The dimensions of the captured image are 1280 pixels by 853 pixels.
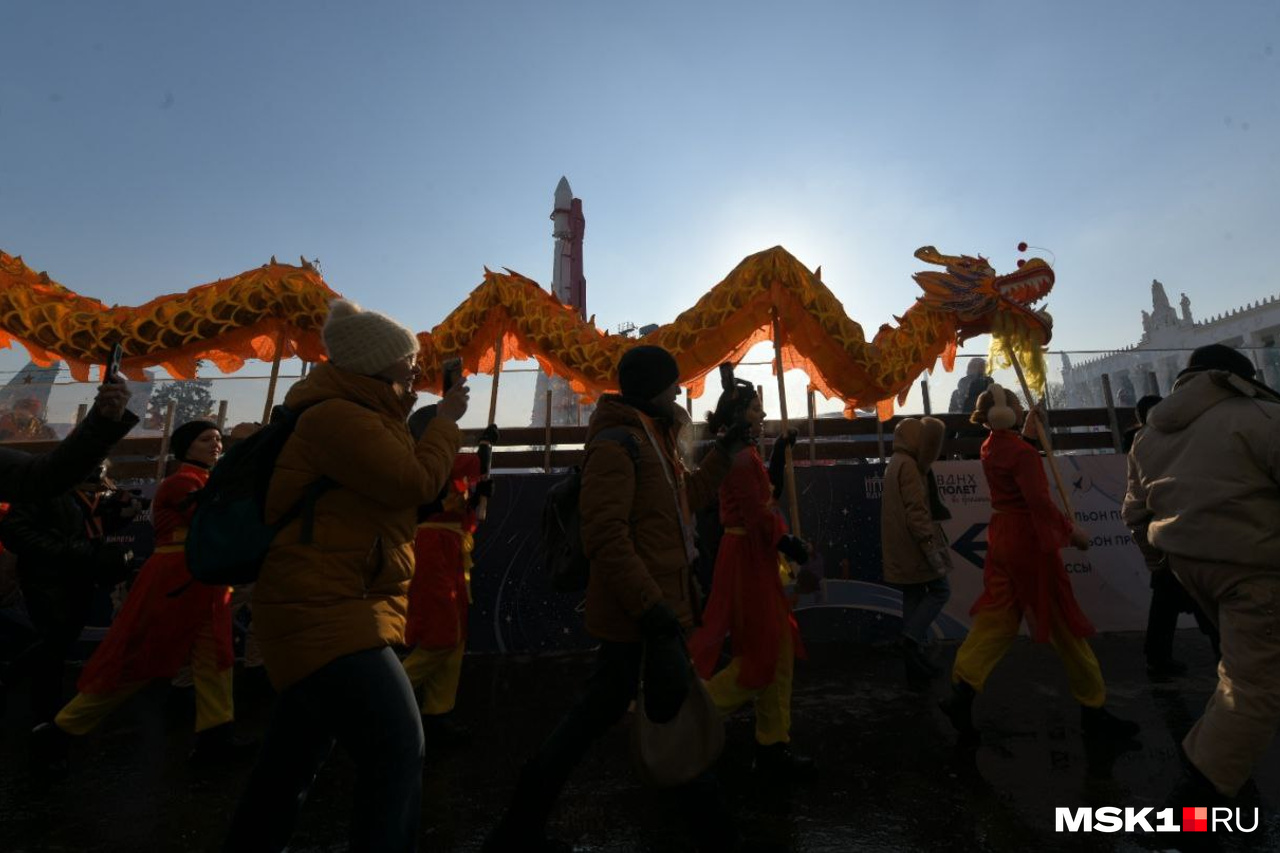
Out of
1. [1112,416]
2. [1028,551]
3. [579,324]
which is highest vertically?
[579,324]

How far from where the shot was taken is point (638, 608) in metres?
1.88

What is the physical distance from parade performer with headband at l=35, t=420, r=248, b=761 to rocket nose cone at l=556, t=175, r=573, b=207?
37.0 meters

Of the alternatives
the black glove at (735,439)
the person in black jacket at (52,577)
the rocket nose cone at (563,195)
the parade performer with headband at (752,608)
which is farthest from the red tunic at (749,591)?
the rocket nose cone at (563,195)

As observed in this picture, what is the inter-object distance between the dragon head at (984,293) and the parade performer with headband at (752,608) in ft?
10.9

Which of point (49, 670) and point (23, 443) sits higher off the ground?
point (23, 443)

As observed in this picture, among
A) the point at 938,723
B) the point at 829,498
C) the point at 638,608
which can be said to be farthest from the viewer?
the point at 829,498

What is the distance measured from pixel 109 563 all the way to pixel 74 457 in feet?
7.21

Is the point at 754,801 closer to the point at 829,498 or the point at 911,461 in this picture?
the point at 911,461

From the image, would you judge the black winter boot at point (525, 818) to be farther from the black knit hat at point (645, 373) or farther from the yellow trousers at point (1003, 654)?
the yellow trousers at point (1003, 654)

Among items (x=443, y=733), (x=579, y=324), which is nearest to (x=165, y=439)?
(x=579, y=324)

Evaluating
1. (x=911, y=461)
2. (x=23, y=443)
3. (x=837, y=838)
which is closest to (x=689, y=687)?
(x=837, y=838)

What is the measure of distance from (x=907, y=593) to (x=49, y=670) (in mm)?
5271

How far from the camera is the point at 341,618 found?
4.96 feet

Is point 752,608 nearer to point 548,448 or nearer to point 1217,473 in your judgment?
point 1217,473
